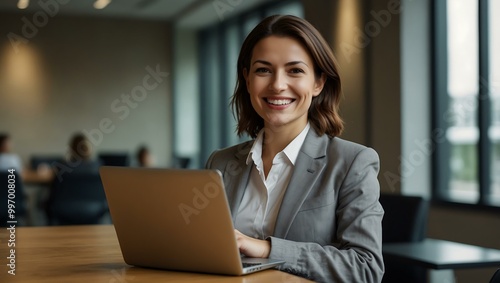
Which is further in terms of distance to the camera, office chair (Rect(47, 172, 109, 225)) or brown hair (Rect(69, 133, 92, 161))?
brown hair (Rect(69, 133, 92, 161))

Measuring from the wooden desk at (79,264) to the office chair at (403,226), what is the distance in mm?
1280

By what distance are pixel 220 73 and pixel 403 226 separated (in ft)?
25.8

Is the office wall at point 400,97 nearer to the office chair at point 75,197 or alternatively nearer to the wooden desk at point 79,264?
the office chair at point 75,197

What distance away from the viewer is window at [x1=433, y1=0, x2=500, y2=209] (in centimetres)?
506

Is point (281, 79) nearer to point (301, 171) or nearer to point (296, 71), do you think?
point (296, 71)

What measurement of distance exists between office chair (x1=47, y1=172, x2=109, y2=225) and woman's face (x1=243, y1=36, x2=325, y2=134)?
4721 millimetres

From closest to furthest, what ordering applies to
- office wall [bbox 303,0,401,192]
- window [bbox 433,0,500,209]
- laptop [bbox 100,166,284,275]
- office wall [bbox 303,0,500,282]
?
laptop [bbox 100,166,284,275] → window [bbox 433,0,500,209] → office wall [bbox 303,0,500,282] → office wall [bbox 303,0,401,192]

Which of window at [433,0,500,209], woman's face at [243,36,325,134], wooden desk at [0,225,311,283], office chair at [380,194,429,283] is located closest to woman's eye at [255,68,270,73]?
woman's face at [243,36,325,134]

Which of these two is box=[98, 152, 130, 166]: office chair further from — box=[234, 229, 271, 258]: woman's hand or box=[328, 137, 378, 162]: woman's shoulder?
Answer: box=[234, 229, 271, 258]: woman's hand

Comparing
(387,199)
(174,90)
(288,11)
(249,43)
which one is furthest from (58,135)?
(249,43)

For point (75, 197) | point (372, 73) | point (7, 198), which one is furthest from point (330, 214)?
point (7, 198)

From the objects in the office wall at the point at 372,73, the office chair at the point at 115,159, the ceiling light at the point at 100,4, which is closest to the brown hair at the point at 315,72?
the office wall at the point at 372,73

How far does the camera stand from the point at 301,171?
6.40 ft

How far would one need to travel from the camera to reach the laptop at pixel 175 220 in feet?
4.88
